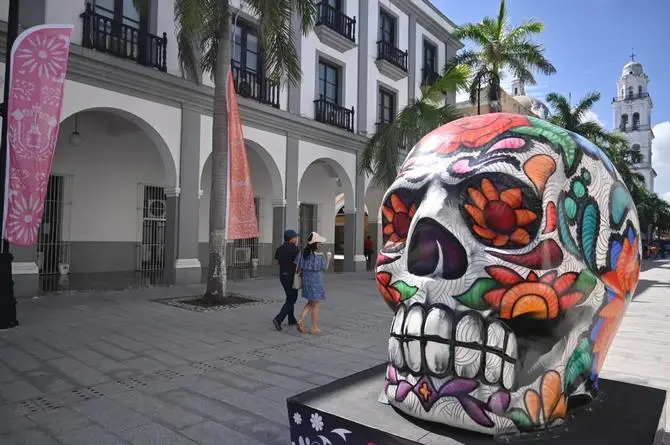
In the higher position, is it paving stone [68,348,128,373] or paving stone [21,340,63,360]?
paving stone [21,340,63,360]

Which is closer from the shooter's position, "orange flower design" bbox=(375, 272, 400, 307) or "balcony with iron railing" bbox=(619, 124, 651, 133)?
"orange flower design" bbox=(375, 272, 400, 307)

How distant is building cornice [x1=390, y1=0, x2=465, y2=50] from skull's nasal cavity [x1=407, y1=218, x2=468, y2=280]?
17928 millimetres

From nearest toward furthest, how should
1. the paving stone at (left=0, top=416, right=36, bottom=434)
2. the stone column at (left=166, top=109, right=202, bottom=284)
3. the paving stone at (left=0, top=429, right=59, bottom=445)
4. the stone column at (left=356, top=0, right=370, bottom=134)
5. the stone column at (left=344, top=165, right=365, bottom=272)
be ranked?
the paving stone at (left=0, top=429, right=59, bottom=445) < the paving stone at (left=0, top=416, right=36, bottom=434) < the stone column at (left=166, top=109, right=202, bottom=284) < the stone column at (left=344, top=165, right=365, bottom=272) < the stone column at (left=356, top=0, right=370, bottom=134)

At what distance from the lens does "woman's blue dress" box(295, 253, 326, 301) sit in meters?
6.48

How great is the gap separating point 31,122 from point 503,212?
20.8ft

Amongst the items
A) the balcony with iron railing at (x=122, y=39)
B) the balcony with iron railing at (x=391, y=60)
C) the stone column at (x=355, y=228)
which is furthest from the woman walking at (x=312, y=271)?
the balcony with iron railing at (x=391, y=60)

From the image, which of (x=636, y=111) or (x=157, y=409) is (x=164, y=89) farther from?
(x=636, y=111)

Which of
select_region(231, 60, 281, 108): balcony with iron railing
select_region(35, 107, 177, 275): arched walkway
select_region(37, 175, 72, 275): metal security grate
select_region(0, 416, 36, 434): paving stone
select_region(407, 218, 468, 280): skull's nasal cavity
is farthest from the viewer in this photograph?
select_region(231, 60, 281, 108): balcony with iron railing

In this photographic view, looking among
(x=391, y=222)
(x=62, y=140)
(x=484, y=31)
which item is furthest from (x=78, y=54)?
(x=484, y=31)

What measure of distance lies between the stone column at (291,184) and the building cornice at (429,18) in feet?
25.8

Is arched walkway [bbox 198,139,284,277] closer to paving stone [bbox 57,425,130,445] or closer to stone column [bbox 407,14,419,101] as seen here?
stone column [bbox 407,14,419,101]

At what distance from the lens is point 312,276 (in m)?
6.49

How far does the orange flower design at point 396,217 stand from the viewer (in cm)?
230

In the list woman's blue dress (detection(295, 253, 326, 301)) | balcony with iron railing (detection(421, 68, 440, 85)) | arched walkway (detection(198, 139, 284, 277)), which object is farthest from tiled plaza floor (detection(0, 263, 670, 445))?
balcony with iron railing (detection(421, 68, 440, 85))
